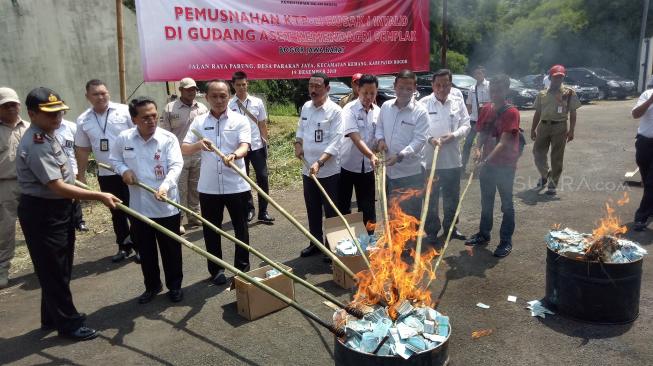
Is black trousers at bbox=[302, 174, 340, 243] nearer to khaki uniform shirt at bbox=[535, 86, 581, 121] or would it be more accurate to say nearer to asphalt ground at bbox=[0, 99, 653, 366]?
asphalt ground at bbox=[0, 99, 653, 366]

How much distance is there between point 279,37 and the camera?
8.50 metres

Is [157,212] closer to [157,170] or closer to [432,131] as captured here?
[157,170]

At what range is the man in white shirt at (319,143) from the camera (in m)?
5.41

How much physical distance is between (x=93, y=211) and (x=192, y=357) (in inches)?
194

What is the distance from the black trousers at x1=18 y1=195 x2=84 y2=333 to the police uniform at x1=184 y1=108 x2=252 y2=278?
4.41 feet

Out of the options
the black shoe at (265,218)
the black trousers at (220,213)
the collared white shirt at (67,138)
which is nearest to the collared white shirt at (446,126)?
the black trousers at (220,213)

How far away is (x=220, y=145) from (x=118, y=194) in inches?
67.3

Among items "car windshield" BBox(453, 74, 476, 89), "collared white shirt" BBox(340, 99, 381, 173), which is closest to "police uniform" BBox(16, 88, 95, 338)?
"collared white shirt" BBox(340, 99, 381, 173)

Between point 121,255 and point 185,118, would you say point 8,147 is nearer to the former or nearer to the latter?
point 121,255

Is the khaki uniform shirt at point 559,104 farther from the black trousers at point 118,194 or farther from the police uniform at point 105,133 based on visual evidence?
the black trousers at point 118,194

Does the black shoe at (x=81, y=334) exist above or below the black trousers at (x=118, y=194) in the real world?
below

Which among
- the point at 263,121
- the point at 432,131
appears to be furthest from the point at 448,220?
the point at 263,121

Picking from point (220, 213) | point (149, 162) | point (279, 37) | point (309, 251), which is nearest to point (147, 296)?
point (220, 213)

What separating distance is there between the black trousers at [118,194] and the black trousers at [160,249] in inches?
46.3
